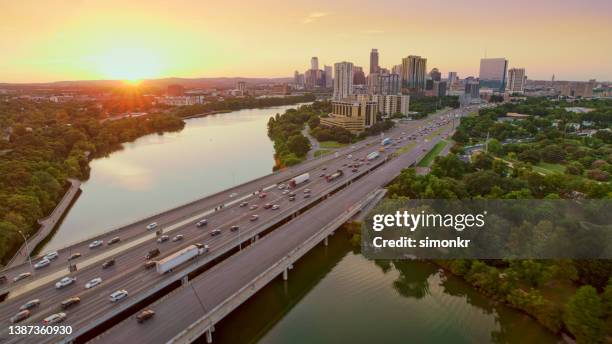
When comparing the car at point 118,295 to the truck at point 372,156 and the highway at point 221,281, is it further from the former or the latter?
the truck at point 372,156

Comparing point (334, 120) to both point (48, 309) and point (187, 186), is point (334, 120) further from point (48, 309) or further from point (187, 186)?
point (48, 309)

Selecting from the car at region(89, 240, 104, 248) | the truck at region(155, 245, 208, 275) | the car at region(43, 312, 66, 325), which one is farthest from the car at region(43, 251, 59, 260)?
the truck at region(155, 245, 208, 275)

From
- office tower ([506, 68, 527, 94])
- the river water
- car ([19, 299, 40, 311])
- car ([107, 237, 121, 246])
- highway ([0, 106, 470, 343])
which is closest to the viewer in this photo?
car ([19, 299, 40, 311])

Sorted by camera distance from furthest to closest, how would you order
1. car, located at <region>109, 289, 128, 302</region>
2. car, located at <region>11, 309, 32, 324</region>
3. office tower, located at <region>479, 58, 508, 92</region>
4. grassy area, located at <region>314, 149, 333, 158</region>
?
office tower, located at <region>479, 58, 508, 92</region>, grassy area, located at <region>314, 149, 333, 158</region>, car, located at <region>109, 289, 128, 302</region>, car, located at <region>11, 309, 32, 324</region>

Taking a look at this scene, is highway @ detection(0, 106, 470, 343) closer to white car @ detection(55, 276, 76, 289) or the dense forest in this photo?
white car @ detection(55, 276, 76, 289)

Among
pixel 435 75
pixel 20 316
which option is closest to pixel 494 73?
pixel 435 75

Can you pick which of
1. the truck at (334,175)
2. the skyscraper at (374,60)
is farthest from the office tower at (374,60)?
the truck at (334,175)
